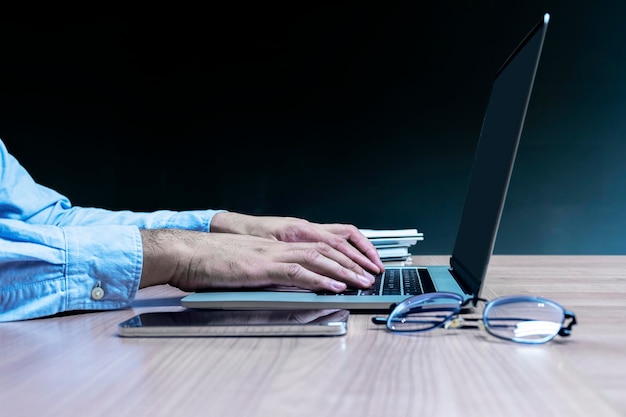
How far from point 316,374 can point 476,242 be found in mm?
503

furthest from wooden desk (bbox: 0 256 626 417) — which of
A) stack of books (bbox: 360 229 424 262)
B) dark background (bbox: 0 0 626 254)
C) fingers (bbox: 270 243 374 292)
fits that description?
dark background (bbox: 0 0 626 254)

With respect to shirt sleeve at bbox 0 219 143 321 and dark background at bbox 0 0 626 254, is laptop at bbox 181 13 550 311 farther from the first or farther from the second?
dark background at bbox 0 0 626 254

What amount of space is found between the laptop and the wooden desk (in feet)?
0.29

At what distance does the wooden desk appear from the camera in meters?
0.50

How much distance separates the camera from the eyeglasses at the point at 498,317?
0.68 metres

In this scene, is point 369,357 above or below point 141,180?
below

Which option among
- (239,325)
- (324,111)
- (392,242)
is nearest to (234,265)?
(239,325)

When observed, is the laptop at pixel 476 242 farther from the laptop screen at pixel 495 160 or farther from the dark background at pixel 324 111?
the dark background at pixel 324 111

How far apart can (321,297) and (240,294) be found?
0.11m

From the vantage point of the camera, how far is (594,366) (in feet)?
1.94

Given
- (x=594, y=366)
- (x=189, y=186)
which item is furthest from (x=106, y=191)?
(x=594, y=366)

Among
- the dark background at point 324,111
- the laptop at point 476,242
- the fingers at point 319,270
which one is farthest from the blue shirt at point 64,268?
the dark background at point 324,111

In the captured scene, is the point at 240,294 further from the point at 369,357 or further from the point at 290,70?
the point at 290,70

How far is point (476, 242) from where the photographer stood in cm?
100
